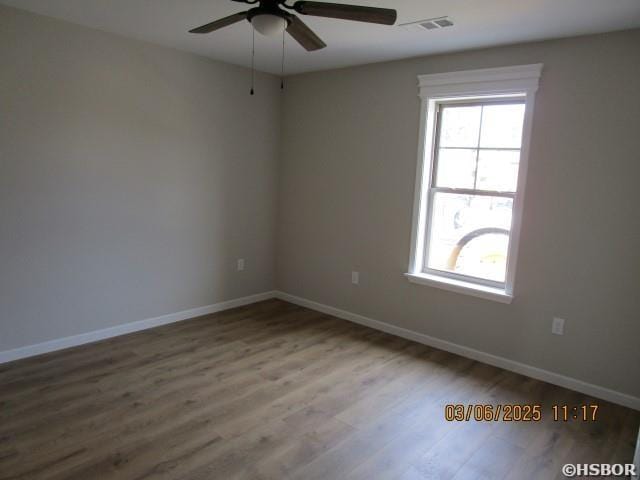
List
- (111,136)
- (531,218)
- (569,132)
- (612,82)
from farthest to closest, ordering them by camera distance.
→ (111,136) < (531,218) < (569,132) < (612,82)

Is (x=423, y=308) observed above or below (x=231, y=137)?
below

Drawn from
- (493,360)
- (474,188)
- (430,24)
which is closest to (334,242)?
(474,188)

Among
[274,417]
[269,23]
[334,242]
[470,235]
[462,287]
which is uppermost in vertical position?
[269,23]

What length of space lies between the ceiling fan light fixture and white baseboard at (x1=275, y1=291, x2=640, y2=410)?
2.89m

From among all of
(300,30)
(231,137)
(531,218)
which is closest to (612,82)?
(531,218)

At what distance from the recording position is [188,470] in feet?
7.13

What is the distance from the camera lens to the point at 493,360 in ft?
11.6

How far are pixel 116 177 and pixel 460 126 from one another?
2.92 metres

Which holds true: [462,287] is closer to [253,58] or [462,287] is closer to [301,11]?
[301,11]

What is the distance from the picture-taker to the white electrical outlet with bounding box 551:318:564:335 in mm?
3201

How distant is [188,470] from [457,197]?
9.45 ft

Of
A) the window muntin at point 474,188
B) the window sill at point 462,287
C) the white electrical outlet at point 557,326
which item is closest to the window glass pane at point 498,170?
the window muntin at point 474,188

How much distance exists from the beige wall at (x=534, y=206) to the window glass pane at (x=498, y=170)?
0.19m

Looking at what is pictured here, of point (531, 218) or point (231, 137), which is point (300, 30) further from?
point (231, 137)
